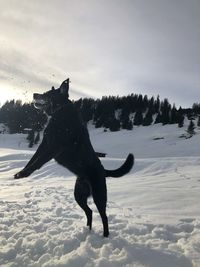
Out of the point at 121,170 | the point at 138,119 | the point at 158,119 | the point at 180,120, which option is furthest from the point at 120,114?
the point at 121,170

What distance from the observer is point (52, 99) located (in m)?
6.51

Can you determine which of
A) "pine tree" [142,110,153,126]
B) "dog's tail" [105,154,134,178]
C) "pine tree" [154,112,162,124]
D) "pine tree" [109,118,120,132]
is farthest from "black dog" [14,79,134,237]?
"pine tree" [154,112,162,124]

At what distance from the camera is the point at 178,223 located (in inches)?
289

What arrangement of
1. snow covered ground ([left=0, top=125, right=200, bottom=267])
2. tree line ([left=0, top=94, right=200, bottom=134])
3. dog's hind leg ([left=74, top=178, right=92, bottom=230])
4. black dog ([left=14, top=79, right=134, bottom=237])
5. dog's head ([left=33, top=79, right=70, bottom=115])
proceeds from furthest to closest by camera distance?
tree line ([left=0, top=94, right=200, bottom=134]), dog's hind leg ([left=74, top=178, right=92, bottom=230]), dog's head ([left=33, top=79, right=70, bottom=115]), black dog ([left=14, top=79, right=134, bottom=237]), snow covered ground ([left=0, top=125, right=200, bottom=267])

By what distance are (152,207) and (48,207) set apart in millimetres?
2622

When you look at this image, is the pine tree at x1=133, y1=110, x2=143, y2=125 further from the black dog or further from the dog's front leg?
the dog's front leg

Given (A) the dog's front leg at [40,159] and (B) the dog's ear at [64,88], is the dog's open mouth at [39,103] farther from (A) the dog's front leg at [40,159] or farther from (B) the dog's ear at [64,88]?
(A) the dog's front leg at [40,159]

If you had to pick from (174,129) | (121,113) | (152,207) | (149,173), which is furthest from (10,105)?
(152,207)

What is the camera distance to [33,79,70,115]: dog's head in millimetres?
6477

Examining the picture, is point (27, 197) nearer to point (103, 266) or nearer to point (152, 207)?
point (152, 207)

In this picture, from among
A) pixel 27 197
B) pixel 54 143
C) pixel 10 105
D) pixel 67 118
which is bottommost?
pixel 27 197

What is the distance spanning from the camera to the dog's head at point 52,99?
6477mm

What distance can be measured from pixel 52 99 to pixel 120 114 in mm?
87644

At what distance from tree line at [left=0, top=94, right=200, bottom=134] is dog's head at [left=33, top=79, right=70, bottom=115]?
229 feet
